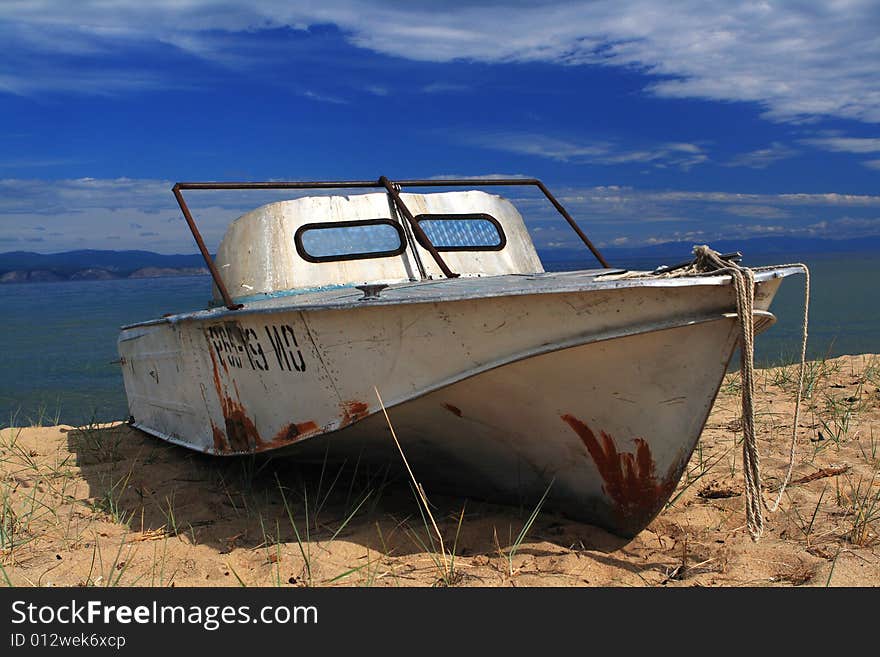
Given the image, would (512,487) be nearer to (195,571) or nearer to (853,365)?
(195,571)

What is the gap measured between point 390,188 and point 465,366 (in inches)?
102

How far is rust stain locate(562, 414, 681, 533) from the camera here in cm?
387

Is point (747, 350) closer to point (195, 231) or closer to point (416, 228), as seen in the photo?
point (416, 228)

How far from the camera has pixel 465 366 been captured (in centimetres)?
377

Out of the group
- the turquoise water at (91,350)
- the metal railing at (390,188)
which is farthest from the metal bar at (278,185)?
the turquoise water at (91,350)

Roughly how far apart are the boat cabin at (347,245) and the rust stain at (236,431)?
0.76m

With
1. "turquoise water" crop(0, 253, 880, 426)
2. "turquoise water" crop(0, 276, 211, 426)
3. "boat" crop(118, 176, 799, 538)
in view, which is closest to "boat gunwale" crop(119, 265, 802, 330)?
"boat" crop(118, 176, 799, 538)

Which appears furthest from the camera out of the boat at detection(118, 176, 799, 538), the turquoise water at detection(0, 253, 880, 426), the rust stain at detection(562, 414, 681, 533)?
the turquoise water at detection(0, 253, 880, 426)

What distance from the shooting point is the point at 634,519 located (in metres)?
4.07

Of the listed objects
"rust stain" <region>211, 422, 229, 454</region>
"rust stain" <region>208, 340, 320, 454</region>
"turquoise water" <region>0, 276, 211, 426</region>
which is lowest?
"turquoise water" <region>0, 276, 211, 426</region>

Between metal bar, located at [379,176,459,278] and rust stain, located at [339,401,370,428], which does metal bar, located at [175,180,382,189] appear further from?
rust stain, located at [339,401,370,428]

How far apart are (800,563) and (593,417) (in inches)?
42.4

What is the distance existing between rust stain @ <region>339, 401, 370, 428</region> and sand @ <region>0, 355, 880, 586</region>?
1.42 ft
